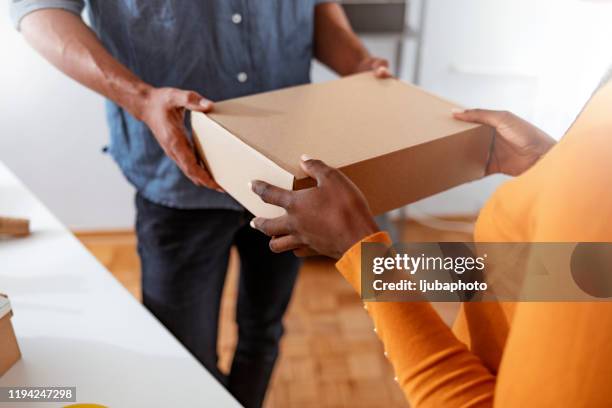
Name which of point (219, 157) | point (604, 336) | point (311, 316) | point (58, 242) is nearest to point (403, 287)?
point (604, 336)

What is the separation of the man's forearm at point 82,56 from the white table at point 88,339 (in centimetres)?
29

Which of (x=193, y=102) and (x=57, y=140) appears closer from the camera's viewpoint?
Result: (x=193, y=102)

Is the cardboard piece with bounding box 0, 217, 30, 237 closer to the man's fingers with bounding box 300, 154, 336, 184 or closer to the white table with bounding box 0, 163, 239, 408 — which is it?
the white table with bounding box 0, 163, 239, 408

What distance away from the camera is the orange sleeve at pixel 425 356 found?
57 cm

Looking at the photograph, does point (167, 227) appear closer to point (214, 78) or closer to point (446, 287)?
point (214, 78)

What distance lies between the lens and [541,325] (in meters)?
0.45

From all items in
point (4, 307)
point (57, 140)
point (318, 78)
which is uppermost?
point (4, 307)

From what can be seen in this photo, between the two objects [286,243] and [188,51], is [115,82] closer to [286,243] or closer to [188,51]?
[188,51]

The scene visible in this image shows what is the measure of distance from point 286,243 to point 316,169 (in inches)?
4.0

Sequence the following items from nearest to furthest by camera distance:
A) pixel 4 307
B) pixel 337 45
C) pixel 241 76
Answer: pixel 4 307
pixel 241 76
pixel 337 45

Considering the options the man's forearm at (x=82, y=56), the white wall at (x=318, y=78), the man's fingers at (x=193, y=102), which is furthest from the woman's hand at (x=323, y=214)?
the white wall at (x=318, y=78)

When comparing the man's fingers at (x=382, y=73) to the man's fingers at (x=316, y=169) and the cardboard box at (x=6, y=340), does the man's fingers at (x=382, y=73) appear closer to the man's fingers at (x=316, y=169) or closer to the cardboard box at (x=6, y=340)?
the man's fingers at (x=316, y=169)

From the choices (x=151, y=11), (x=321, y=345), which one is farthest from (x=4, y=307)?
(x=321, y=345)

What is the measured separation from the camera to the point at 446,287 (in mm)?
706
